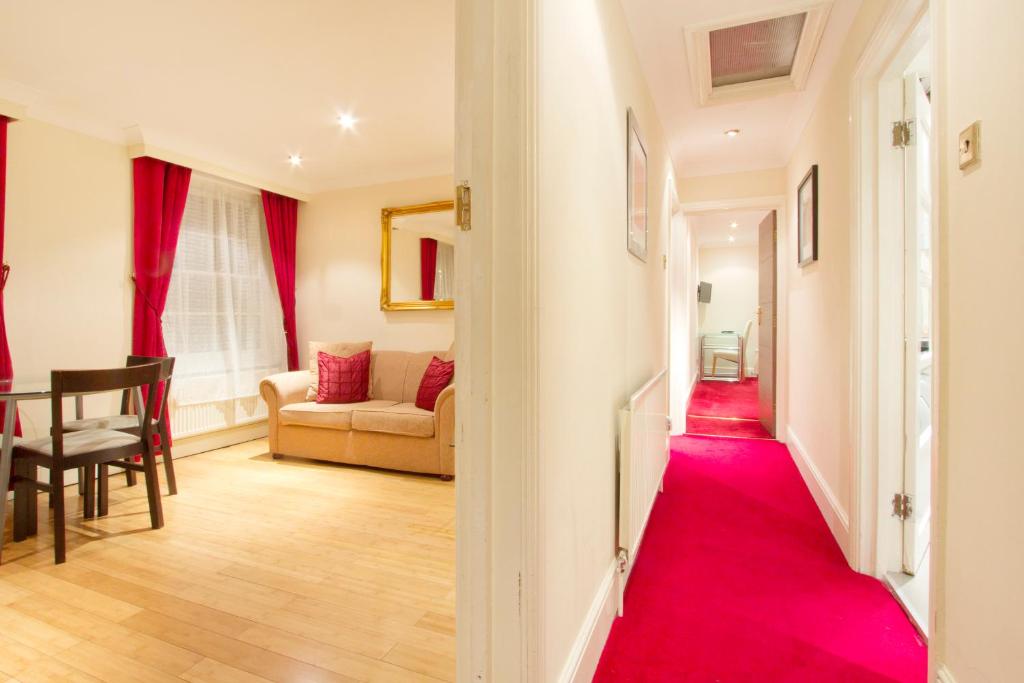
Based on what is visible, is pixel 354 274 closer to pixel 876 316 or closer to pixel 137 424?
pixel 137 424

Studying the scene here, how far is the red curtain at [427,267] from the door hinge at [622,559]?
10.3 feet

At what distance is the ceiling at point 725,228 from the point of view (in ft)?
21.1

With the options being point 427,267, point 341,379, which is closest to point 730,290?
point 427,267

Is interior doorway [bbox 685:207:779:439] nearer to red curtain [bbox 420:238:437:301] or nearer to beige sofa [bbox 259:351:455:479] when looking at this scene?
beige sofa [bbox 259:351:455:479]

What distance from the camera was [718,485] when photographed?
318cm

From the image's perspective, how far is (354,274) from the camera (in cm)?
480

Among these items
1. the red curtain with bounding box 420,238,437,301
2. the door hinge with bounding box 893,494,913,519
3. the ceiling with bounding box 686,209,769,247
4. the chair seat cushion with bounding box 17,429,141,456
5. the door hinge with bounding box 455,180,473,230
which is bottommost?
the door hinge with bounding box 893,494,913,519

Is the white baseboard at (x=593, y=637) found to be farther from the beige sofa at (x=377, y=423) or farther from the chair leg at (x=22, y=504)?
the chair leg at (x=22, y=504)

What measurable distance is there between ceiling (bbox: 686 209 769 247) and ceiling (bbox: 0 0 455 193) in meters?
3.84

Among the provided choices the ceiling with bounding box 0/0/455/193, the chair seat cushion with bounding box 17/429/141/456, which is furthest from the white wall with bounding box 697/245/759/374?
the chair seat cushion with bounding box 17/429/141/456

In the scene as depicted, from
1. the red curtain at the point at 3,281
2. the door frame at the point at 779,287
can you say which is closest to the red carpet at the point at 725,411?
the door frame at the point at 779,287

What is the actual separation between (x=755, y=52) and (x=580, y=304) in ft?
7.18

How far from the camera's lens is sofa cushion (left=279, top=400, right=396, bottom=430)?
12.2 ft

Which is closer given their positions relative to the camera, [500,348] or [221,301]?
[500,348]
